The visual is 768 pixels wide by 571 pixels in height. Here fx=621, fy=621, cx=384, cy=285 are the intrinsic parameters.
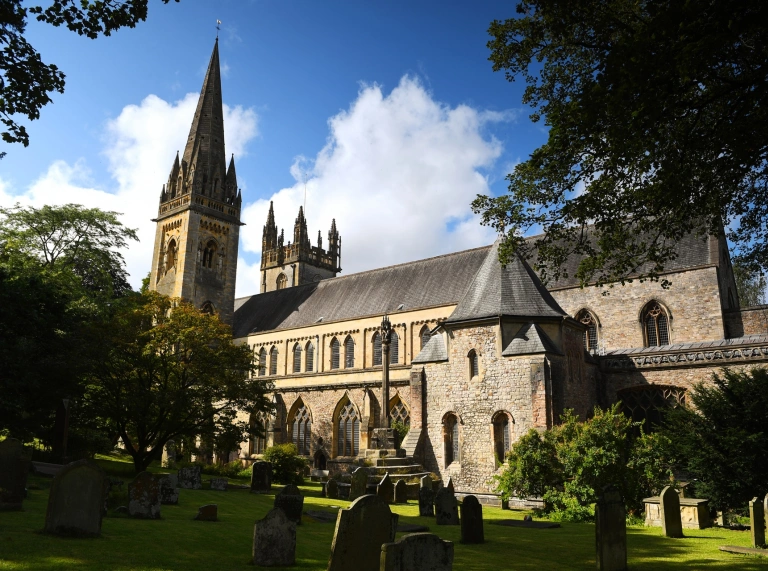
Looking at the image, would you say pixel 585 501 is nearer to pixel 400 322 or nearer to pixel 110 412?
pixel 110 412

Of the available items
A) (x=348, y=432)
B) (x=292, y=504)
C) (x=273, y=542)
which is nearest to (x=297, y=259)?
(x=348, y=432)

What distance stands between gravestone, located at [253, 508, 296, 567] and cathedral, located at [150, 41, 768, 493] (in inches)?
583

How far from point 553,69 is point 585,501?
11535 millimetres

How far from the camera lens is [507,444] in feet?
77.9

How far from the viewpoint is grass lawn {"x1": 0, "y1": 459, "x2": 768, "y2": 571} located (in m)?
8.73

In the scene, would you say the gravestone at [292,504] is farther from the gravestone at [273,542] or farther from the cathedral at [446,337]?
the cathedral at [446,337]

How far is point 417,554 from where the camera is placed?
7.34 metres

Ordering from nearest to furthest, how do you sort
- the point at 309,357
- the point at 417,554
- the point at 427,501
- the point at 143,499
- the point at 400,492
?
the point at 417,554 < the point at 143,499 < the point at 427,501 < the point at 400,492 < the point at 309,357

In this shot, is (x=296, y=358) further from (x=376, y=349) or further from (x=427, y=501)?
(x=427, y=501)

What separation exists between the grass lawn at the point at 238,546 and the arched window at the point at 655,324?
16.5 m

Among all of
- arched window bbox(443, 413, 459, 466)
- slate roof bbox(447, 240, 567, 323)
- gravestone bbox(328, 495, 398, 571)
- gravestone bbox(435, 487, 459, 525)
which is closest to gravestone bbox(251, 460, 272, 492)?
arched window bbox(443, 413, 459, 466)

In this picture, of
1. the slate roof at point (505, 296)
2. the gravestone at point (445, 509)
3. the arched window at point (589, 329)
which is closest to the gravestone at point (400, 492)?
the gravestone at point (445, 509)

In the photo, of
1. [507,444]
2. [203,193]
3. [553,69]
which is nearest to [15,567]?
[553,69]

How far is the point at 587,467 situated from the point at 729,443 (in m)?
3.68
